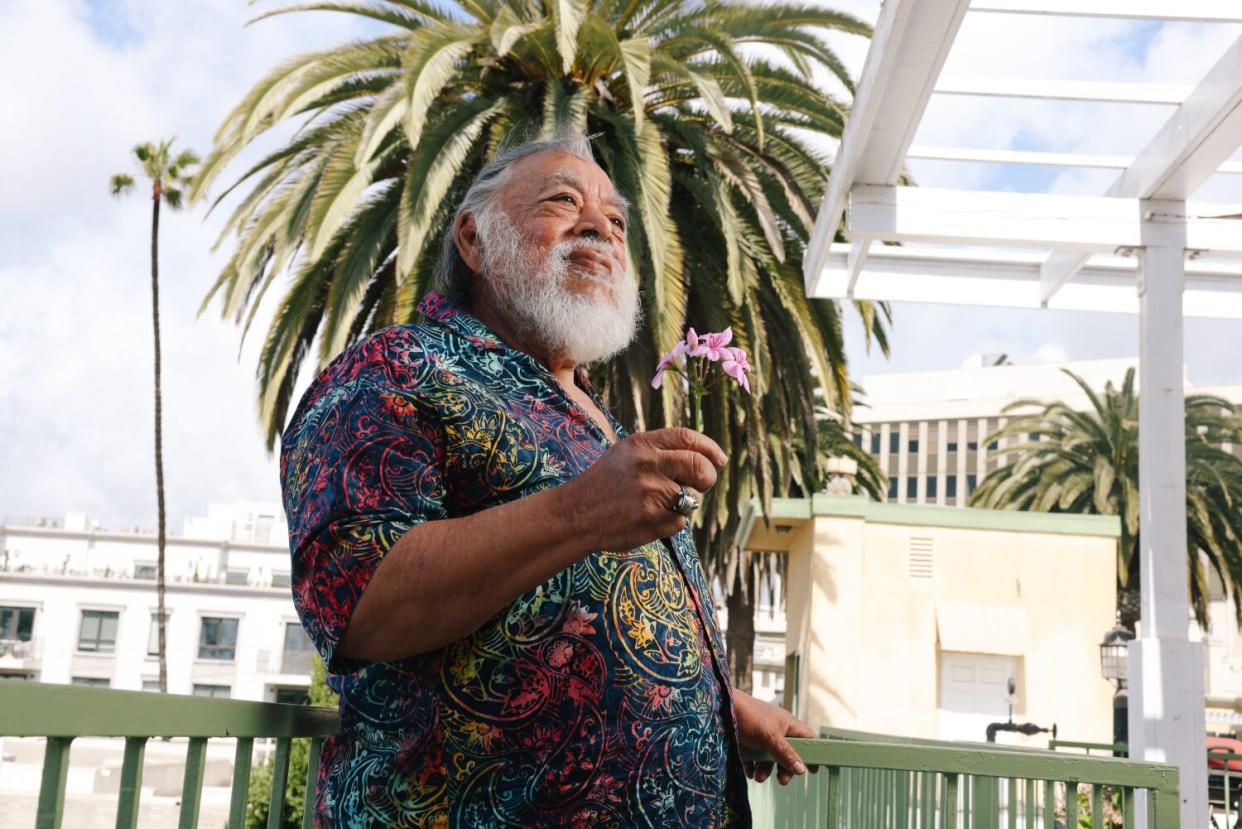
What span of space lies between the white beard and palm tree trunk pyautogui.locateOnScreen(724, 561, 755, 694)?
63.4 feet

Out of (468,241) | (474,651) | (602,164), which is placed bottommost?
(474,651)

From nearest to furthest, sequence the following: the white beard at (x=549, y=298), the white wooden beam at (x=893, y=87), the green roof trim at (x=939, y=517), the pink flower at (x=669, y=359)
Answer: the pink flower at (x=669, y=359) < the white beard at (x=549, y=298) < the white wooden beam at (x=893, y=87) < the green roof trim at (x=939, y=517)

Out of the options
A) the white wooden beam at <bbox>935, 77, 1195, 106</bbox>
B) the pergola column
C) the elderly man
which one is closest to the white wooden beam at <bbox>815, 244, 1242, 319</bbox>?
the pergola column

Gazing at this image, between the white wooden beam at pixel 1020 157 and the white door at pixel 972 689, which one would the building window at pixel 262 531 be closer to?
the white door at pixel 972 689

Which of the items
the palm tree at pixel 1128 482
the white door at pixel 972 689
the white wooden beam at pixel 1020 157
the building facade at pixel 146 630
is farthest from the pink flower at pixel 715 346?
the building facade at pixel 146 630

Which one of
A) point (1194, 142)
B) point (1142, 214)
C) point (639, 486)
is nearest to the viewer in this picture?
point (639, 486)

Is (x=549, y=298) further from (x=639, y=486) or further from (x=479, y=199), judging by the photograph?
(x=639, y=486)

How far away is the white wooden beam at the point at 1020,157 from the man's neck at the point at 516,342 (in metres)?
5.67

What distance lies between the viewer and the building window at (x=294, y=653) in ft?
201

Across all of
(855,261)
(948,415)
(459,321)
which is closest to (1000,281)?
(855,261)

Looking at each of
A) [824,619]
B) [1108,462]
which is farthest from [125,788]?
[1108,462]

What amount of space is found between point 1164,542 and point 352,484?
6.28 meters

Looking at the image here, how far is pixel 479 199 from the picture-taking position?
264 centimetres

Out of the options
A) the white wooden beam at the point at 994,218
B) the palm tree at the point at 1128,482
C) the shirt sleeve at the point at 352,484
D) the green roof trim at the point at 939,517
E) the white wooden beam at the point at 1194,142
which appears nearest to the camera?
the shirt sleeve at the point at 352,484
